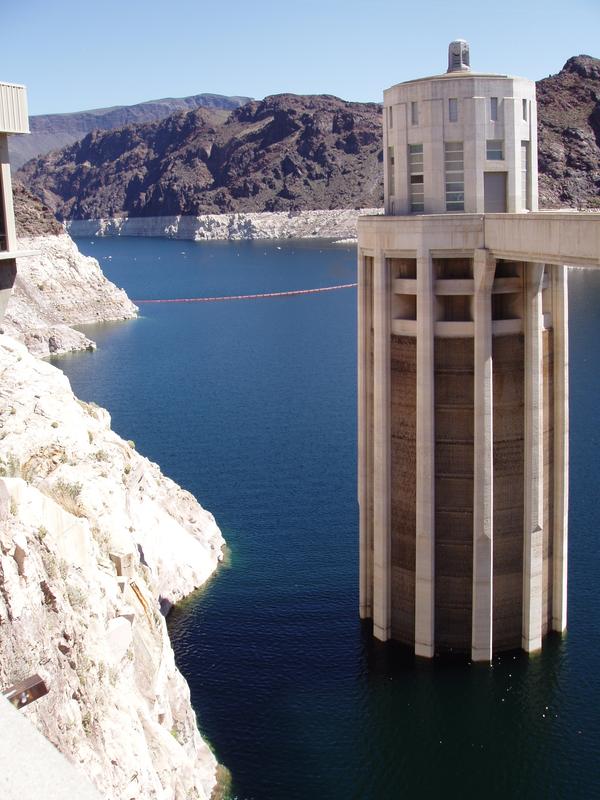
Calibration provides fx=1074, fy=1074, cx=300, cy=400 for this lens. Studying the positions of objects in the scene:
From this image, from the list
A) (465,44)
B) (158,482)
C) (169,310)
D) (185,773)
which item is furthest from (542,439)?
(169,310)

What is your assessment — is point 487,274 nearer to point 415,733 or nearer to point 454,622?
point 454,622

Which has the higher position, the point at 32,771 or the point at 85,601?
the point at 32,771

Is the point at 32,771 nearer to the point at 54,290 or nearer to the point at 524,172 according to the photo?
the point at 524,172

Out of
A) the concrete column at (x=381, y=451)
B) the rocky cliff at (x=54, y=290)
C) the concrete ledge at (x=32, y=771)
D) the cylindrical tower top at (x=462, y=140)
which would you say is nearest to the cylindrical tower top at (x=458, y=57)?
the cylindrical tower top at (x=462, y=140)

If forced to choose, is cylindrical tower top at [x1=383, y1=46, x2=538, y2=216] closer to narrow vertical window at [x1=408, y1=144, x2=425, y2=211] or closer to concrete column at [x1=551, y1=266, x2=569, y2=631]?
narrow vertical window at [x1=408, y1=144, x2=425, y2=211]

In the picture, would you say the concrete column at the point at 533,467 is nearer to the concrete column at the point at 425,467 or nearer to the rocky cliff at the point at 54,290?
the concrete column at the point at 425,467

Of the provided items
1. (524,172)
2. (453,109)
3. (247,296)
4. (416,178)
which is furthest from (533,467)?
(247,296)
